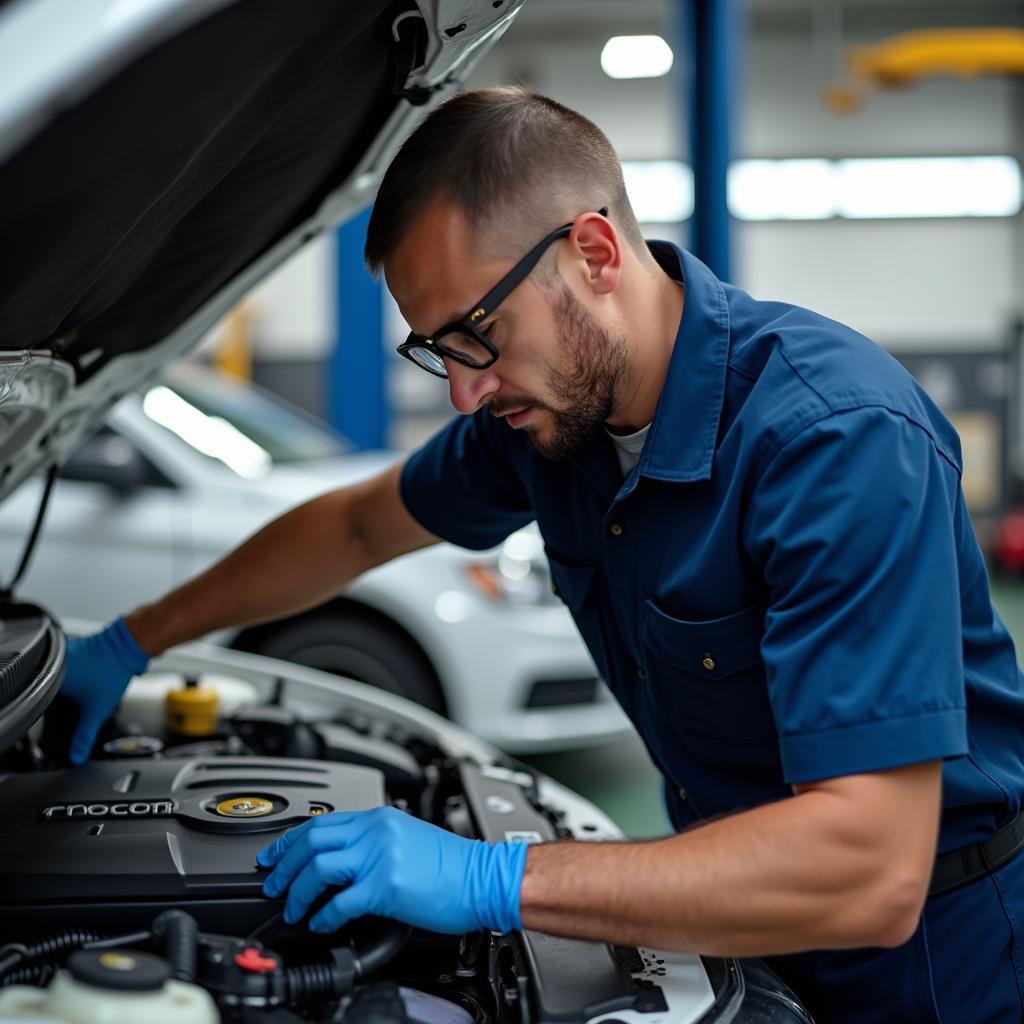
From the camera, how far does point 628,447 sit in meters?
1.33

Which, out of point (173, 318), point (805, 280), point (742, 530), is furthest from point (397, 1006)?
point (805, 280)

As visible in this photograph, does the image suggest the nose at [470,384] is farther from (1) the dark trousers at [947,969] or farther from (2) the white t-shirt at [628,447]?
(1) the dark trousers at [947,969]

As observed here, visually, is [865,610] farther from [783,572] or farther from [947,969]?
[947,969]

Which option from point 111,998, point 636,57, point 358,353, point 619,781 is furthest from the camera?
point 636,57

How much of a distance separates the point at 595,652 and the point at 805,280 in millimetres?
9448

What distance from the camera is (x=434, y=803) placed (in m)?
1.55

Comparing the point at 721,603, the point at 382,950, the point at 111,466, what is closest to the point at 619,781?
the point at 111,466

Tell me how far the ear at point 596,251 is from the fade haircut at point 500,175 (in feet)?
0.07

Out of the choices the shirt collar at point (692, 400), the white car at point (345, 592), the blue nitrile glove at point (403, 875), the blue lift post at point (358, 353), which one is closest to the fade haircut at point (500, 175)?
the shirt collar at point (692, 400)

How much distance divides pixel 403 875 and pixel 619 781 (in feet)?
8.59

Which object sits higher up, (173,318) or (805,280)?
(173,318)

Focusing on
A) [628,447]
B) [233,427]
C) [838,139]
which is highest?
[628,447]

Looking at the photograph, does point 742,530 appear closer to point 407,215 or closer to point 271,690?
point 407,215

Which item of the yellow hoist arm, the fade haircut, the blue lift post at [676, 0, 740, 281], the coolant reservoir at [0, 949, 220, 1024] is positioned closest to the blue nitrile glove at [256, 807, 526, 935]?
the coolant reservoir at [0, 949, 220, 1024]
